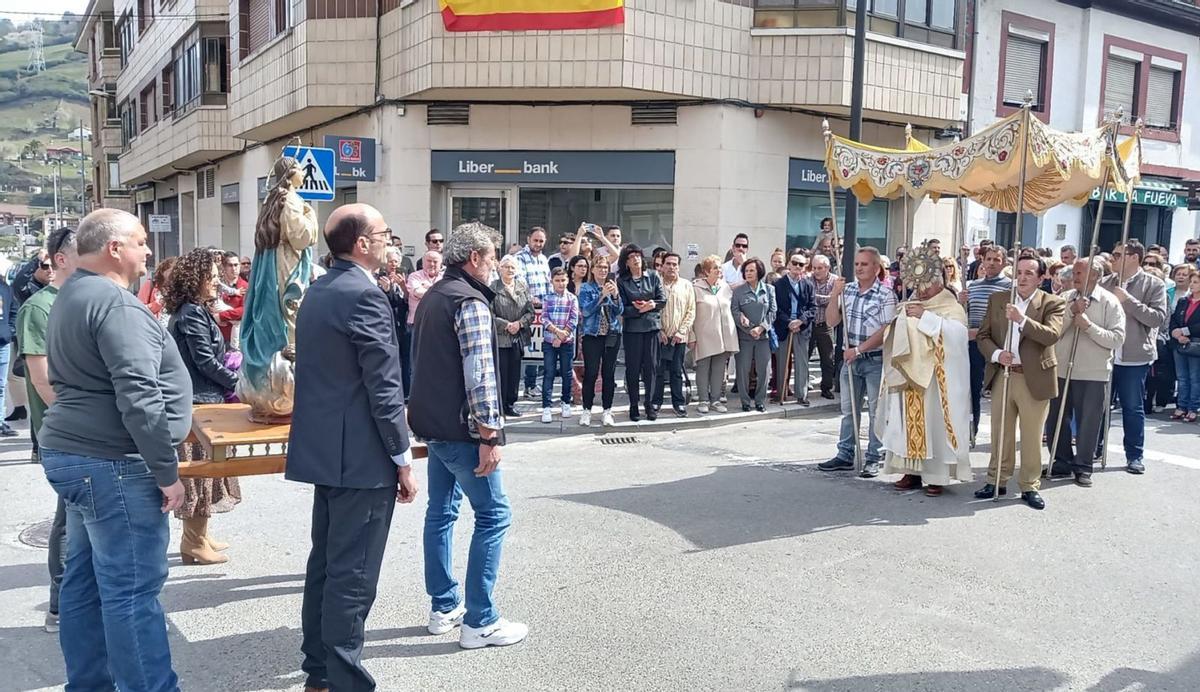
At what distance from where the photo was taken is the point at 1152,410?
41.9 feet

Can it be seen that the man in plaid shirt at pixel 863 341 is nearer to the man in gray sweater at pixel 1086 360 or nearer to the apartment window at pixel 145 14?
the man in gray sweater at pixel 1086 360

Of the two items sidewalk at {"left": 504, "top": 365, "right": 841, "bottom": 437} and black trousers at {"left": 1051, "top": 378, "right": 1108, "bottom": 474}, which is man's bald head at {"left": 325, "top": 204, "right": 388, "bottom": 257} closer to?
sidewalk at {"left": 504, "top": 365, "right": 841, "bottom": 437}

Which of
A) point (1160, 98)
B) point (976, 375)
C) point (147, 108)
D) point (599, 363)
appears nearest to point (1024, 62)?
point (1160, 98)

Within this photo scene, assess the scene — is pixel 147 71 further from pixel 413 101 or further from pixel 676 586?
pixel 676 586

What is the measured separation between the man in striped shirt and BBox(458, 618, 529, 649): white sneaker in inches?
222

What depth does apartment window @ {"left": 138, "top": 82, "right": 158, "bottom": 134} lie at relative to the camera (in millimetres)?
32188

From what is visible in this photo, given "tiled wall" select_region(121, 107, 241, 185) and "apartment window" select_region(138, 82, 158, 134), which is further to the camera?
"apartment window" select_region(138, 82, 158, 134)

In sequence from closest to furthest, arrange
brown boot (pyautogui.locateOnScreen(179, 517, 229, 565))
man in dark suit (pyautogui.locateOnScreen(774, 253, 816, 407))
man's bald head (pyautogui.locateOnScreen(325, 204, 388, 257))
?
man's bald head (pyautogui.locateOnScreen(325, 204, 388, 257)), brown boot (pyautogui.locateOnScreen(179, 517, 229, 565)), man in dark suit (pyautogui.locateOnScreen(774, 253, 816, 407))

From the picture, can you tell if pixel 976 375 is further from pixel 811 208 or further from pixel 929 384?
pixel 811 208

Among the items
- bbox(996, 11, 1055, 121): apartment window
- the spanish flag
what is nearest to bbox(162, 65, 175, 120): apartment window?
the spanish flag

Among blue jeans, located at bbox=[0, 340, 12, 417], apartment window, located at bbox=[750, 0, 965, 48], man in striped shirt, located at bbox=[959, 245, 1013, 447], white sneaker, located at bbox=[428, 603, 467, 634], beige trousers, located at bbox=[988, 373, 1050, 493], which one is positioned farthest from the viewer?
apartment window, located at bbox=[750, 0, 965, 48]

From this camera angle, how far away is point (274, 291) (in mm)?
5094

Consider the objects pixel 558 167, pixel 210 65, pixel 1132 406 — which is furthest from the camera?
pixel 210 65

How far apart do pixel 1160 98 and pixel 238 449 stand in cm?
2687
